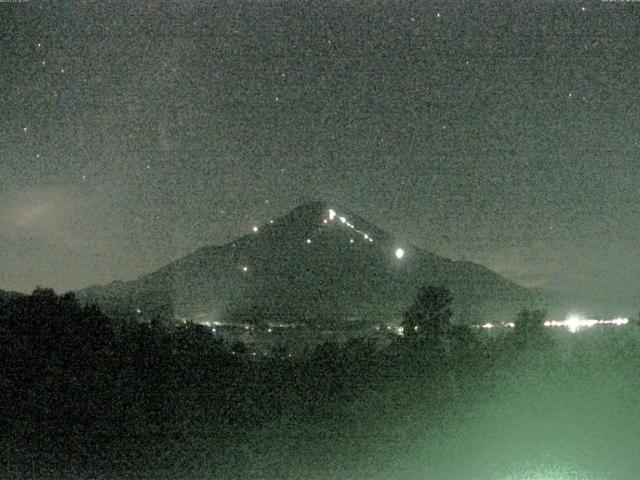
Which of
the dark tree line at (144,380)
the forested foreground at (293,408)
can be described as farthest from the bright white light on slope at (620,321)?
the dark tree line at (144,380)

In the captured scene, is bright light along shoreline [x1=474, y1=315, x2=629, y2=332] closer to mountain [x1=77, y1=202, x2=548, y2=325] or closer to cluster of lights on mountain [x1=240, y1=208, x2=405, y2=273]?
mountain [x1=77, y1=202, x2=548, y2=325]

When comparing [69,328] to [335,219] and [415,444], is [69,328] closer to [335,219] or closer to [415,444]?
[415,444]

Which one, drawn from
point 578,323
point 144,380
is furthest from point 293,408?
point 578,323

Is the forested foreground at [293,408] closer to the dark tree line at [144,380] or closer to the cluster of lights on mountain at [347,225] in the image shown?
the dark tree line at [144,380]

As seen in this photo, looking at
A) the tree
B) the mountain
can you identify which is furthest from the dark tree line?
the mountain

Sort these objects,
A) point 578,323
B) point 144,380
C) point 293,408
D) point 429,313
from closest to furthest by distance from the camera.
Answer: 1. point 293,408
2. point 144,380
3. point 578,323
4. point 429,313

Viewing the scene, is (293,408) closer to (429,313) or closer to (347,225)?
(429,313)

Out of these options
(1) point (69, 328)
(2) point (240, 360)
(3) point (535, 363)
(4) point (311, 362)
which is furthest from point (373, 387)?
(1) point (69, 328)
